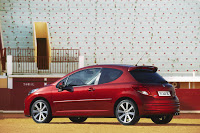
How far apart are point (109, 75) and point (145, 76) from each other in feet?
3.28

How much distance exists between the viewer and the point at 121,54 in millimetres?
30625

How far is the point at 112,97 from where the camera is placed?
12.4 m

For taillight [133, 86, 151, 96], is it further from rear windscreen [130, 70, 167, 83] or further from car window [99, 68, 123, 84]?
car window [99, 68, 123, 84]

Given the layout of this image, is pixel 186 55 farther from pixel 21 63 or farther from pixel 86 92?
pixel 86 92

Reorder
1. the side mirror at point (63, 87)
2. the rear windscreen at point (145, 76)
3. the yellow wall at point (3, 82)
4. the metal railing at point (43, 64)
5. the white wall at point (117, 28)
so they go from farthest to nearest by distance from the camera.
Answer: the white wall at point (117, 28), the metal railing at point (43, 64), the yellow wall at point (3, 82), the side mirror at point (63, 87), the rear windscreen at point (145, 76)

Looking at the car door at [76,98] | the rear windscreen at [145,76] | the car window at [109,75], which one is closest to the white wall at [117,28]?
the car door at [76,98]

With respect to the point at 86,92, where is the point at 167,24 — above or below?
above

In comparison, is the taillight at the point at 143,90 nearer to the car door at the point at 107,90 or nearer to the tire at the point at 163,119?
the car door at the point at 107,90

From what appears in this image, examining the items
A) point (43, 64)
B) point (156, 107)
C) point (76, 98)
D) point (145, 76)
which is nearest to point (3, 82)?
point (43, 64)

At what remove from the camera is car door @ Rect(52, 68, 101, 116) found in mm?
12852

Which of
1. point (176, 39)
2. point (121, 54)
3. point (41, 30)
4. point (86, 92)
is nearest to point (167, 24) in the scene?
point (176, 39)

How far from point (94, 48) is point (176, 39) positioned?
572cm

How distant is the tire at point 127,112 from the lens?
12062mm

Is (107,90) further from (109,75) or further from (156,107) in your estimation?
(156,107)
